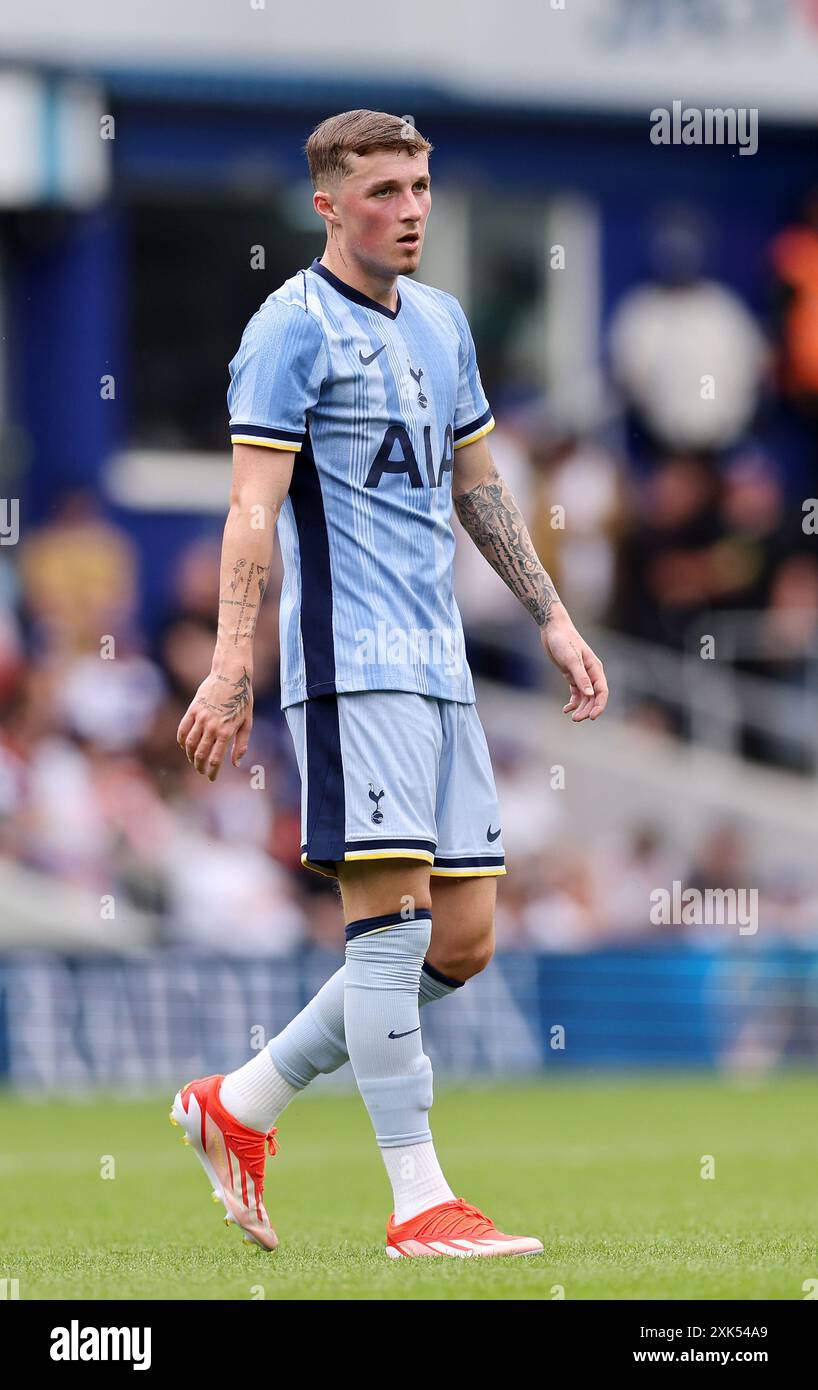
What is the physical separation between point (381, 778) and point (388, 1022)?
20.8 inches

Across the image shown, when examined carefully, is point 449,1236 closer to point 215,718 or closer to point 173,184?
point 215,718

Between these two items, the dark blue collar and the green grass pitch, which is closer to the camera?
the green grass pitch

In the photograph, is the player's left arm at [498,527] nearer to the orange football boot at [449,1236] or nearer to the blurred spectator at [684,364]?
the orange football boot at [449,1236]

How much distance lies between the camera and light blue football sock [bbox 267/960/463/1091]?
17.8 ft

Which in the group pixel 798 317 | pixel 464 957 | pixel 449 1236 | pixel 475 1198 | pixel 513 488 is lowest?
pixel 475 1198

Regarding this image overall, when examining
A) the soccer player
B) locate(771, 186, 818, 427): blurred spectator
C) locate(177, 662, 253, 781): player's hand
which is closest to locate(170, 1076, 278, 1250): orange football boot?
the soccer player

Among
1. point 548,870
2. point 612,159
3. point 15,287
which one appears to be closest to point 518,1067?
point 548,870

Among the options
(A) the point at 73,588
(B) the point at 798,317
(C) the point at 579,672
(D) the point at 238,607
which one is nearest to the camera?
(D) the point at 238,607

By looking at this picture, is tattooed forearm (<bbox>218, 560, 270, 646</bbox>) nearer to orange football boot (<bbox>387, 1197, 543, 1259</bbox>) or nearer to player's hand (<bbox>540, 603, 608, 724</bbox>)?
player's hand (<bbox>540, 603, 608, 724</bbox>)

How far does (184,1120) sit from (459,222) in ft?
46.0

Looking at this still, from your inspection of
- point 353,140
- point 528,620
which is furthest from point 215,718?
point 528,620

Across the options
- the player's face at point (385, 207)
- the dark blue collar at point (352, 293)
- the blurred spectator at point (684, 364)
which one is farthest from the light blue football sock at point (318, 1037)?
the blurred spectator at point (684, 364)

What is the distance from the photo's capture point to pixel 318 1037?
5426mm

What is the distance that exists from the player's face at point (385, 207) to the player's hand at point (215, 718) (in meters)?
0.95
